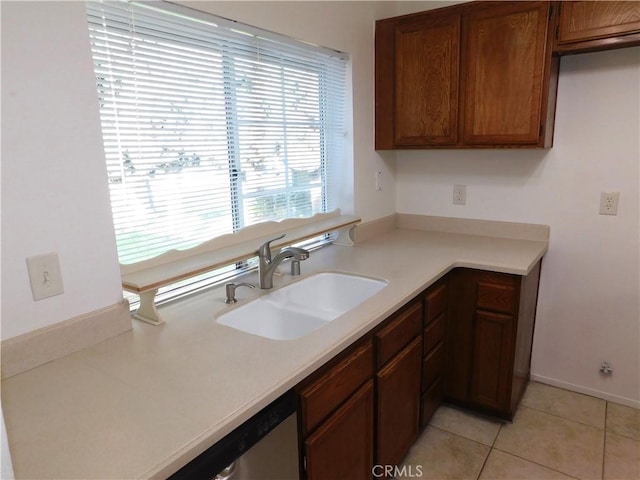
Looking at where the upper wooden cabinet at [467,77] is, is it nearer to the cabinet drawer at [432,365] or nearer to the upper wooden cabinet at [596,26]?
the upper wooden cabinet at [596,26]

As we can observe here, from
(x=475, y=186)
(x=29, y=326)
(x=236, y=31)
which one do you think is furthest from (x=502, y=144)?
(x=29, y=326)

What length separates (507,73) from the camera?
2.10 meters

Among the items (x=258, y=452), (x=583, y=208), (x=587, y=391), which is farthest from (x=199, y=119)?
(x=587, y=391)

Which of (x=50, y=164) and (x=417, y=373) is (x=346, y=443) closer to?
(x=417, y=373)

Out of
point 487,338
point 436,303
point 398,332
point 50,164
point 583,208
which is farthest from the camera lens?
point 583,208

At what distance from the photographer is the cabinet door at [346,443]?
4.08 feet

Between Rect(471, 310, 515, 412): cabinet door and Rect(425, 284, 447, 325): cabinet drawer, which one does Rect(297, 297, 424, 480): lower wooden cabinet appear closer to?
Rect(425, 284, 447, 325): cabinet drawer

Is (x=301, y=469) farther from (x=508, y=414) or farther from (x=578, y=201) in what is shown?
(x=578, y=201)

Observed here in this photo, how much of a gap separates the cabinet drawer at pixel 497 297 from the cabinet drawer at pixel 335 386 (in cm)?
86

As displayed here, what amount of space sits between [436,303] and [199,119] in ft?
4.38

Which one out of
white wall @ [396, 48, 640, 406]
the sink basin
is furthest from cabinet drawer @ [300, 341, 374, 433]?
white wall @ [396, 48, 640, 406]

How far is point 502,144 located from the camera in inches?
85.8

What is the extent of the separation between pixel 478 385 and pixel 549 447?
0.41 metres

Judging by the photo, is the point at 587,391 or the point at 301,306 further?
the point at 587,391
